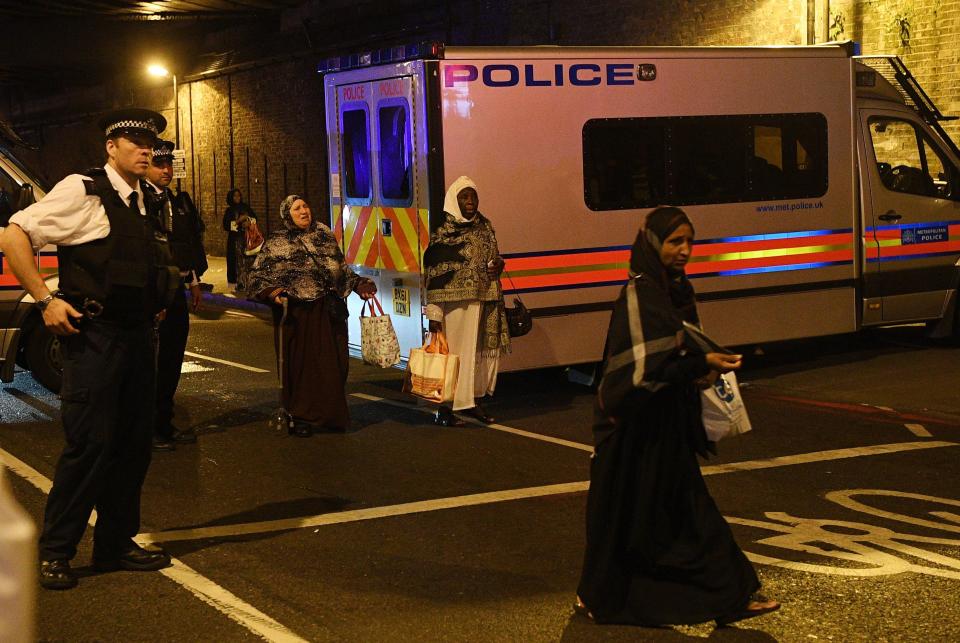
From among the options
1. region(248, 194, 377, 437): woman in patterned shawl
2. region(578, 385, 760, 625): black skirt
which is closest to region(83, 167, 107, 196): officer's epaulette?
region(578, 385, 760, 625): black skirt

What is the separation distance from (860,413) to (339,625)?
6.00 meters

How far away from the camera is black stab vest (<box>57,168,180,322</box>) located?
6.05 meters

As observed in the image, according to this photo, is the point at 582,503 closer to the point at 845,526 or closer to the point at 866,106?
the point at 845,526

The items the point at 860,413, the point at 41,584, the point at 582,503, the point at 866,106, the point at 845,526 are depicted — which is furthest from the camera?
the point at 866,106

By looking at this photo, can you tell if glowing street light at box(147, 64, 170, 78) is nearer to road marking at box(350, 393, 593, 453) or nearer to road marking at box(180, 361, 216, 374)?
road marking at box(180, 361, 216, 374)

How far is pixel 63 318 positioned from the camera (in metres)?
5.86

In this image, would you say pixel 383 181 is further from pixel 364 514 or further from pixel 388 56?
pixel 364 514

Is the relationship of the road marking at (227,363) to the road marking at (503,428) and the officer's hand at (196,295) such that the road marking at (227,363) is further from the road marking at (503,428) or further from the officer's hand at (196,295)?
the officer's hand at (196,295)

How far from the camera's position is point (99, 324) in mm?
6074

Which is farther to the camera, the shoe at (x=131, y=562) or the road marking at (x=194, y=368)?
the road marking at (x=194, y=368)

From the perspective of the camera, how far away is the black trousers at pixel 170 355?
938 centimetres

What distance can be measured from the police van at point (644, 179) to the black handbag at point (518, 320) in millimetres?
492

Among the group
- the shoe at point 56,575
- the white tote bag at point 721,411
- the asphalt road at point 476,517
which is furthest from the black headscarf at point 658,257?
the shoe at point 56,575

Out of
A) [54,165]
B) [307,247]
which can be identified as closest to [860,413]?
[307,247]
